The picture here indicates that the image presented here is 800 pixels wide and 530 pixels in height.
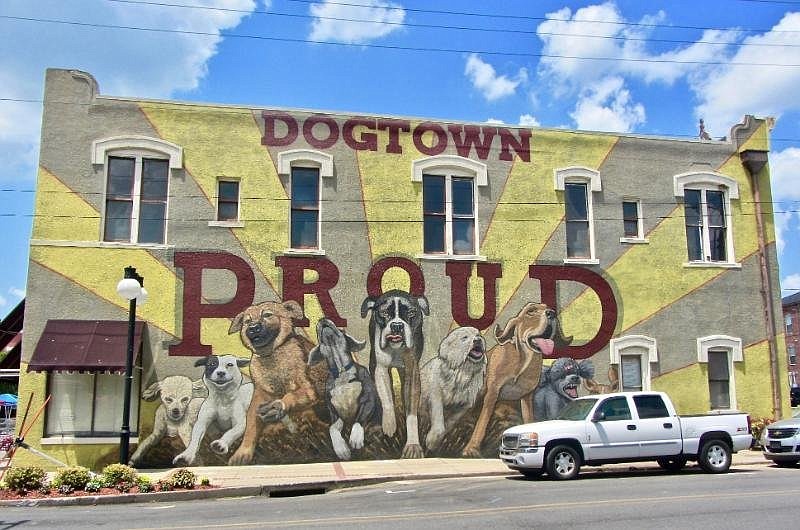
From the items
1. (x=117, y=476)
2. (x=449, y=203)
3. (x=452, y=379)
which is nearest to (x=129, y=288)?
(x=117, y=476)

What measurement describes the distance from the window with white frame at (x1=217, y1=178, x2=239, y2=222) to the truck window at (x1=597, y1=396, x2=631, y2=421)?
376 inches

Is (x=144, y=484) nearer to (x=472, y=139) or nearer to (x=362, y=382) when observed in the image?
(x=362, y=382)

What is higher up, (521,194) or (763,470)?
(521,194)

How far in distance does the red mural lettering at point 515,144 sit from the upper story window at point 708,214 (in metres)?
4.31

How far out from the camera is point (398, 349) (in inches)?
719

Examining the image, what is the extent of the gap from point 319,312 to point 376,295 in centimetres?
147

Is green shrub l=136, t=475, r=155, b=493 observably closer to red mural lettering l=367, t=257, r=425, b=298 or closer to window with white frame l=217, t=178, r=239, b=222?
window with white frame l=217, t=178, r=239, b=222

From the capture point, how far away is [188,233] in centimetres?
1775

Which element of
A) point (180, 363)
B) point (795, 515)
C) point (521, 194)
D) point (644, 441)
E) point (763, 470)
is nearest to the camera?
point (795, 515)

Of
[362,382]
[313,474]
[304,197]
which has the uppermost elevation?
[304,197]

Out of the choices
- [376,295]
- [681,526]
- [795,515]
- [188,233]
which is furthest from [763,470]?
[188,233]

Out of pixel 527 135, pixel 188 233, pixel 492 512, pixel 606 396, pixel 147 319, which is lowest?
pixel 492 512

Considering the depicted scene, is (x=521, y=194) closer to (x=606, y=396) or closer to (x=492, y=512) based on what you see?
(x=606, y=396)

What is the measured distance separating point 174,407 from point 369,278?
5.43m
